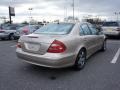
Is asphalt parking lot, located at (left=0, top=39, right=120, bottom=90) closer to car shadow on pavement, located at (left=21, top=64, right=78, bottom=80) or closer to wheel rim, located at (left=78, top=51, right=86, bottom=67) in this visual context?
car shadow on pavement, located at (left=21, top=64, right=78, bottom=80)

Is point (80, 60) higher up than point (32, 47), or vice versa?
point (32, 47)

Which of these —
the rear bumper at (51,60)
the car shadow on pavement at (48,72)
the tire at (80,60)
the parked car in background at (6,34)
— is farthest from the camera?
the parked car in background at (6,34)

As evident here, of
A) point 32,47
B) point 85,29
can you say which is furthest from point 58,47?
point 85,29

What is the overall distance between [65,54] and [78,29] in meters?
1.23

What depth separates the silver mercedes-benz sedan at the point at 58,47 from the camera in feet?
14.6

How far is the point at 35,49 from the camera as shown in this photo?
468 centimetres

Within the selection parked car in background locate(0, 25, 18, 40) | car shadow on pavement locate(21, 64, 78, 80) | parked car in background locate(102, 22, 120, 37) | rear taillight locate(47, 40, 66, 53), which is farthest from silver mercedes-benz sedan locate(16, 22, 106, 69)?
parked car in background locate(0, 25, 18, 40)

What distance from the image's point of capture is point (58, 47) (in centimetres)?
444

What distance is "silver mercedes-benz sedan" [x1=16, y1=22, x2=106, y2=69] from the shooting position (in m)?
4.45

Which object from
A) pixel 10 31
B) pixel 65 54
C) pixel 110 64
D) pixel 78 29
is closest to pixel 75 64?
pixel 65 54

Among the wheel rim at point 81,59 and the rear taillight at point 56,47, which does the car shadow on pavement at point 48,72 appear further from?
the rear taillight at point 56,47

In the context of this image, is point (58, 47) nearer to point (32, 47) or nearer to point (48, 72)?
point (32, 47)

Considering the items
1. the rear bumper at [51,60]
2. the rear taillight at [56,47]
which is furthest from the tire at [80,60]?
the rear taillight at [56,47]

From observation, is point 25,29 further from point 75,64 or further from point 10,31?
point 75,64
